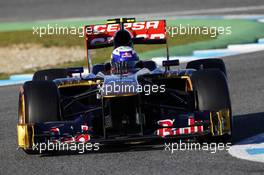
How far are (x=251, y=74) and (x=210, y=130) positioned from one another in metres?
5.92

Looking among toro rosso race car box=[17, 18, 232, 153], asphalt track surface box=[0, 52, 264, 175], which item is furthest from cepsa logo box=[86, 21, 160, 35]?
asphalt track surface box=[0, 52, 264, 175]

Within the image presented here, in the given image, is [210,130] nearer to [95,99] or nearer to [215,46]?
[95,99]

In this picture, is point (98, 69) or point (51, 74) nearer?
point (98, 69)

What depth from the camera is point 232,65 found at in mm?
16297

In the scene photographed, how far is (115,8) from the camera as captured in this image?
2855 centimetres

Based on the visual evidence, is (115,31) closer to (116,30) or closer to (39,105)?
(116,30)

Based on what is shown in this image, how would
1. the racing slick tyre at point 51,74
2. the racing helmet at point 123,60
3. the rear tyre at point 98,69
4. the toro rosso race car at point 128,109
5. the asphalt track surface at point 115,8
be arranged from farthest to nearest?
the asphalt track surface at point 115,8 < the racing slick tyre at point 51,74 < the rear tyre at point 98,69 < the racing helmet at point 123,60 < the toro rosso race car at point 128,109

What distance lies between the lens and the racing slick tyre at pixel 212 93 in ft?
30.6

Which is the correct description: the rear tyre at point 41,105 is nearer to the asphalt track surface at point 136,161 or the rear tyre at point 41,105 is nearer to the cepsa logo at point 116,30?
the asphalt track surface at point 136,161

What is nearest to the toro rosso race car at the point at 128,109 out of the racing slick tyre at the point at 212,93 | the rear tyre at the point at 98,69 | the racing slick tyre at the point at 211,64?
the racing slick tyre at the point at 212,93

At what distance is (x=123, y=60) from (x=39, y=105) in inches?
63.5

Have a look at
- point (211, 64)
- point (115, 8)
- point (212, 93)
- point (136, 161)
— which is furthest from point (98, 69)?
point (115, 8)

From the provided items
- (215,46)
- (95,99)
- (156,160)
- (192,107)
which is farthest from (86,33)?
(215,46)

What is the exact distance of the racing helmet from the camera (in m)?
10.5
